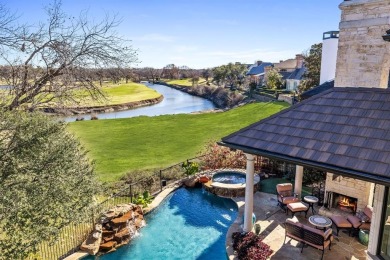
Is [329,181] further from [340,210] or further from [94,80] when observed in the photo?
[94,80]

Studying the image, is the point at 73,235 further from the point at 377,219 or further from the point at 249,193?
the point at 377,219

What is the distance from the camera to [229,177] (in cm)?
1680

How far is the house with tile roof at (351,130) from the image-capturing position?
697 centimetres

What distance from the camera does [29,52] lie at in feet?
26.8

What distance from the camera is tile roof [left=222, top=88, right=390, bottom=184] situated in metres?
6.76

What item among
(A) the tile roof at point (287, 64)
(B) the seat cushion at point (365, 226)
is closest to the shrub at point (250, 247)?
(B) the seat cushion at point (365, 226)

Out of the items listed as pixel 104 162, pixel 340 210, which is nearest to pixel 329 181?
pixel 340 210

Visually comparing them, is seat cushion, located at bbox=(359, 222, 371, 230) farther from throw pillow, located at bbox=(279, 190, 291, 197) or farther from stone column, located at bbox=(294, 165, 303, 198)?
throw pillow, located at bbox=(279, 190, 291, 197)

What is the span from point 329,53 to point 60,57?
17.7 metres

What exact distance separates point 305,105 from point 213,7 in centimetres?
1220

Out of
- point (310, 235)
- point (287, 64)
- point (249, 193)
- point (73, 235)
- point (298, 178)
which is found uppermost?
point (287, 64)

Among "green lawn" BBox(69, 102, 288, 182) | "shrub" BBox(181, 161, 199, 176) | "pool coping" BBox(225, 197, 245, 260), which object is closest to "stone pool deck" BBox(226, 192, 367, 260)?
"pool coping" BBox(225, 197, 245, 260)

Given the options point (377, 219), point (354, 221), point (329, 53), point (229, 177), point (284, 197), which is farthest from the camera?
point (329, 53)

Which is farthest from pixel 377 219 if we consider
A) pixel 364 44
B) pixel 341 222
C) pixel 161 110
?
pixel 161 110
